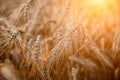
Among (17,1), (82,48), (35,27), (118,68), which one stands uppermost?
(17,1)

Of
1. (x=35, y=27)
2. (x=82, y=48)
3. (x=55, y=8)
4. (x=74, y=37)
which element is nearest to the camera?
A: (x=74, y=37)

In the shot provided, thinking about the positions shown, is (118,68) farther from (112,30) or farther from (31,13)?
(31,13)

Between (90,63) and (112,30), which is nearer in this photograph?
(90,63)

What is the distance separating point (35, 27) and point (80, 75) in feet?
1.10

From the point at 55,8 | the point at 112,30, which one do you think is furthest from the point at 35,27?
the point at 112,30

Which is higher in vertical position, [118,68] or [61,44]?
[61,44]

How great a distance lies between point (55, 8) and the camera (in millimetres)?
1904

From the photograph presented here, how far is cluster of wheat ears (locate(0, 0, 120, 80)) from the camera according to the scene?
1.37 meters

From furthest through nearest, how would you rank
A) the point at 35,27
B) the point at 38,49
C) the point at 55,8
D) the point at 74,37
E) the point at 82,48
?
1. the point at 55,8
2. the point at 35,27
3. the point at 82,48
4. the point at 74,37
5. the point at 38,49

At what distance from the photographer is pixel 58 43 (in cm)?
135

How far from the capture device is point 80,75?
1.56 m

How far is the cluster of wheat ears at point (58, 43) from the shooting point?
4.50 feet

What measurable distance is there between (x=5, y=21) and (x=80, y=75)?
408 millimetres

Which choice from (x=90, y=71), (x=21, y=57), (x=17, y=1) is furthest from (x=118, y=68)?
(x=17, y=1)
